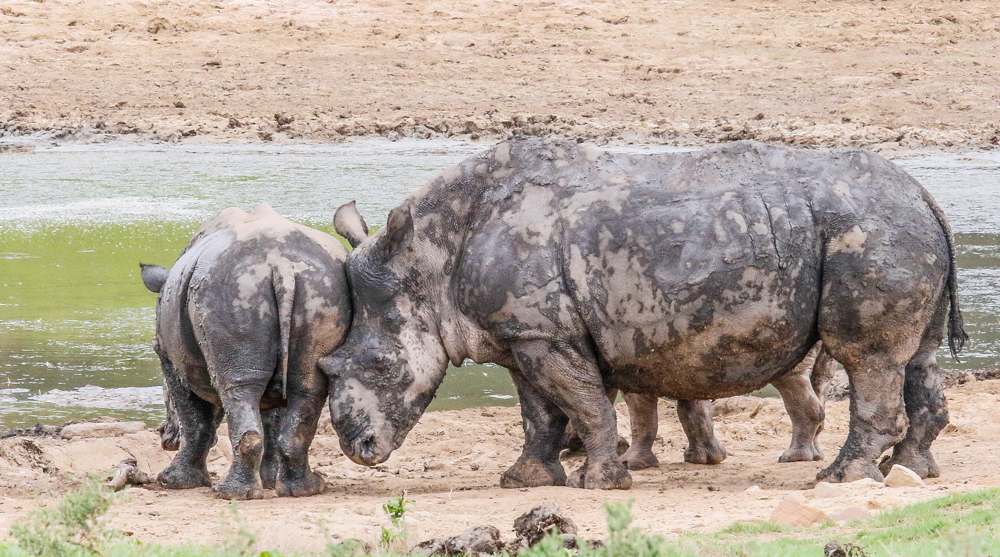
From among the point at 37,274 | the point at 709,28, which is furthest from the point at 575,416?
the point at 709,28

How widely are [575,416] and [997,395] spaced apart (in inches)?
163

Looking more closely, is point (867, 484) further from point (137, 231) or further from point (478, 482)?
point (137, 231)

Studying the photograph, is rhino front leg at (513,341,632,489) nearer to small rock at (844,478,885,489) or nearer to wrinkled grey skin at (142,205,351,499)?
wrinkled grey skin at (142,205,351,499)

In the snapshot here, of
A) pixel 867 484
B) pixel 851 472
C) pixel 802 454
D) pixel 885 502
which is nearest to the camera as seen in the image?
pixel 885 502

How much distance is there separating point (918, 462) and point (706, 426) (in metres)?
1.59

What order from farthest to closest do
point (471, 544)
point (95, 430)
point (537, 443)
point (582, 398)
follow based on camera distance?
1. point (95, 430)
2. point (537, 443)
3. point (582, 398)
4. point (471, 544)

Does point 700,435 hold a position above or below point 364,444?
below

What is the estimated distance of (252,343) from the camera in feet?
26.3

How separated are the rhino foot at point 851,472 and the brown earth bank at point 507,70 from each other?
14.2 m

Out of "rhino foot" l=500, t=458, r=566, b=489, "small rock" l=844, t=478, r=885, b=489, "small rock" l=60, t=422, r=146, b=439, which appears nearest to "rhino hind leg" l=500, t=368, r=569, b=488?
"rhino foot" l=500, t=458, r=566, b=489

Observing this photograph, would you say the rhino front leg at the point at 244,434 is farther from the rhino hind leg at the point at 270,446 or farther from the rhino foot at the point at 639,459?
the rhino foot at the point at 639,459

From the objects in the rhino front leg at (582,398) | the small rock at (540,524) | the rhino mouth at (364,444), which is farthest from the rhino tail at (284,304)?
the small rock at (540,524)

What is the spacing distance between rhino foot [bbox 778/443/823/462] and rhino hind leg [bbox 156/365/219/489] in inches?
147

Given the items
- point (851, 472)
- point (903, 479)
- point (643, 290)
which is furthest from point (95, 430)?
point (903, 479)
